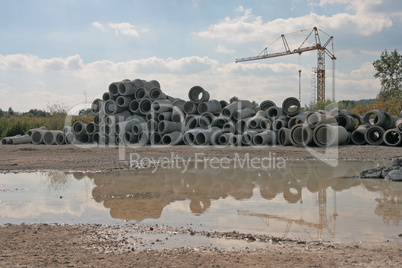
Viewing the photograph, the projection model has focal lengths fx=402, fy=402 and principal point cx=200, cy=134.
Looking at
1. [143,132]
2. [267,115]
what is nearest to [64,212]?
[143,132]

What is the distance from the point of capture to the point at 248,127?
18859mm

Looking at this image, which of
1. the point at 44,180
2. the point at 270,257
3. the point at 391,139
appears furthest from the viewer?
the point at 391,139

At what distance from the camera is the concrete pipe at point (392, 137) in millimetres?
16391

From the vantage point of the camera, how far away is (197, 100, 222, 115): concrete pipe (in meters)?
20.2

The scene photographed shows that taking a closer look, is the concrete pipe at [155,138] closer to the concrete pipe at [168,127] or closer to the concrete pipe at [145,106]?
the concrete pipe at [168,127]

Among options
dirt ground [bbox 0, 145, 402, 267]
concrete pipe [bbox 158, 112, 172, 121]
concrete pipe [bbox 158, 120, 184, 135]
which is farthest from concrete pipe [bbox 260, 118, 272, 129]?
dirt ground [bbox 0, 145, 402, 267]

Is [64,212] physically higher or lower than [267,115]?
lower

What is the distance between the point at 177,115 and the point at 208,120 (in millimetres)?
1711

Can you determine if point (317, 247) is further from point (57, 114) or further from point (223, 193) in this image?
point (57, 114)

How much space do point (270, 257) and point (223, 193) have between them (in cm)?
378

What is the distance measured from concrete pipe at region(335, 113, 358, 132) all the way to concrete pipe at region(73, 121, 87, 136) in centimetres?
1260

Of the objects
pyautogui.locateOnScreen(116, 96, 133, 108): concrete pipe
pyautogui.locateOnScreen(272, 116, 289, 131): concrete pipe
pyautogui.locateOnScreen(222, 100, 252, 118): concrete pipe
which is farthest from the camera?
pyautogui.locateOnScreen(116, 96, 133, 108): concrete pipe

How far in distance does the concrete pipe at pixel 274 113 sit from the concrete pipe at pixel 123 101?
691 centimetres

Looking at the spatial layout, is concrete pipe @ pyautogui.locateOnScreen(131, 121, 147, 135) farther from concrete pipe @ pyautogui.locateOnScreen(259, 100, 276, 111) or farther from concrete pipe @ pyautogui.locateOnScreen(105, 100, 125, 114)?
concrete pipe @ pyautogui.locateOnScreen(259, 100, 276, 111)
